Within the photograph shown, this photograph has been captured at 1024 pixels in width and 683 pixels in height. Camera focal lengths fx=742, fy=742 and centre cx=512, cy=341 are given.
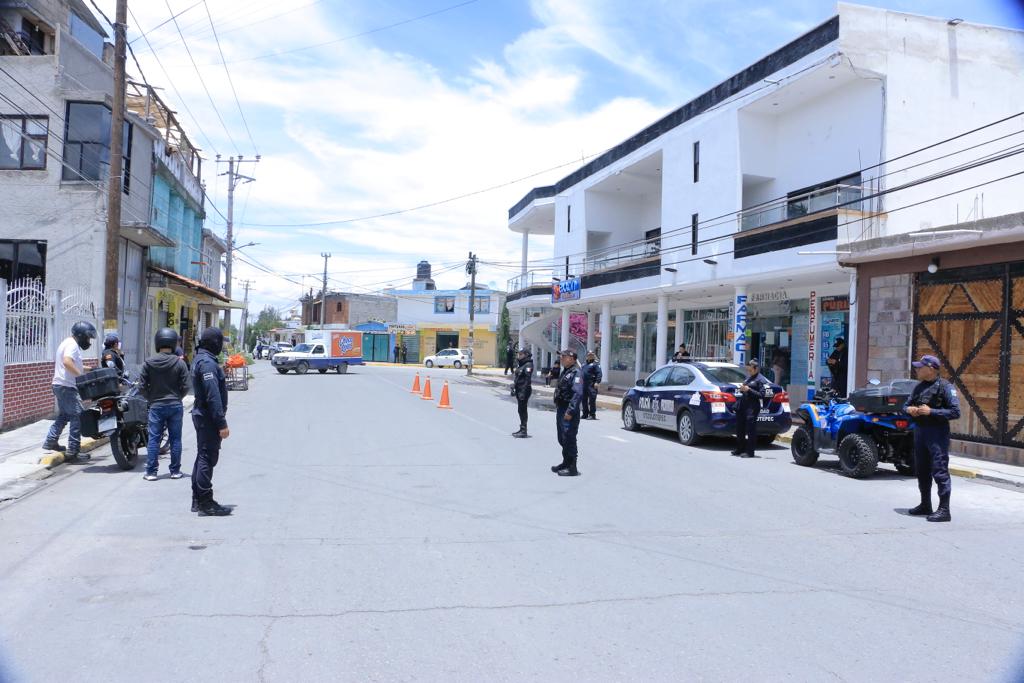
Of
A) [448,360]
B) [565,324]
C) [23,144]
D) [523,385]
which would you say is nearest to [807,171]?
[523,385]

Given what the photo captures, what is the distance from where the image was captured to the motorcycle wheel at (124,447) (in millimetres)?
9656

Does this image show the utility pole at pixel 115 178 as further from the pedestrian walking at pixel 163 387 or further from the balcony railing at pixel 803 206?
the balcony railing at pixel 803 206

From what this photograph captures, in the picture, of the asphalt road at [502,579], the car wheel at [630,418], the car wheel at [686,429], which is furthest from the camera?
the car wheel at [630,418]

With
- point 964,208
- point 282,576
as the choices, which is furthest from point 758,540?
point 964,208

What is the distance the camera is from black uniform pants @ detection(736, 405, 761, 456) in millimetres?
12586

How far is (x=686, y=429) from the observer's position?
14.0 metres

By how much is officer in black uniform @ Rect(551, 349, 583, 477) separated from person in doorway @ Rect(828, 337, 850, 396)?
10.1 metres

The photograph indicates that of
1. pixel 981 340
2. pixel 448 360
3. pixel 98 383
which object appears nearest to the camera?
pixel 98 383

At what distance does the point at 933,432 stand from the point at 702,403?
572 centimetres

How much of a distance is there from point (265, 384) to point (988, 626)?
29.0 metres

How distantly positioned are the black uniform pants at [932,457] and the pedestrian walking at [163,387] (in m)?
8.20

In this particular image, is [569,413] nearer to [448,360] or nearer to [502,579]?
[502,579]

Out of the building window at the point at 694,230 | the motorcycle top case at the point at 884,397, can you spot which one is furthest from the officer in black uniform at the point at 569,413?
the building window at the point at 694,230

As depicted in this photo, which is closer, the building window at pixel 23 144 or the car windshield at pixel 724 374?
the car windshield at pixel 724 374
